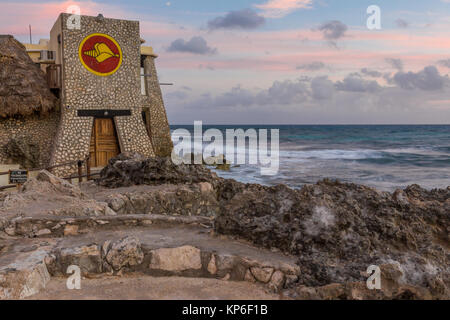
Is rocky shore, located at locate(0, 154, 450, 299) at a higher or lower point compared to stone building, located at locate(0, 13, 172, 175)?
lower

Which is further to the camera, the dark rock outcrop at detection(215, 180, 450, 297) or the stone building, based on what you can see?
the stone building

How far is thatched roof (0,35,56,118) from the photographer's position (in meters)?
14.7

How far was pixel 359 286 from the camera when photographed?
316cm

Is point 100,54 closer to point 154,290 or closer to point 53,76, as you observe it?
point 53,76

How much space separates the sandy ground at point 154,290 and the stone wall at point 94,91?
39.7 ft

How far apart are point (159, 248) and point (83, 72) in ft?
42.2

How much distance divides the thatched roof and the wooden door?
6.25 ft

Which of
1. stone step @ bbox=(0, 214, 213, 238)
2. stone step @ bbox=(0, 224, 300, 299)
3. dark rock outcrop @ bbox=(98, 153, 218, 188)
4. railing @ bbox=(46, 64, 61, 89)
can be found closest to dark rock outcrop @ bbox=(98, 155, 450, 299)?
stone step @ bbox=(0, 224, 300, 299)

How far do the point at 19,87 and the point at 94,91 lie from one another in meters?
2.74

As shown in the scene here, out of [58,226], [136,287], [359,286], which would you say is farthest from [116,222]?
[359,286]

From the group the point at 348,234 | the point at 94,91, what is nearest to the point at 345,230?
the point at 348,234

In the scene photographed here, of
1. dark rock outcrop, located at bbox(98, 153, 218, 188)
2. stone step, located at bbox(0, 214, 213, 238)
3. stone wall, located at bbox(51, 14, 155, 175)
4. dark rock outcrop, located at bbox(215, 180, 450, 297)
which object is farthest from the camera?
stone wall, located at bbox(51, 14, 155, 175)

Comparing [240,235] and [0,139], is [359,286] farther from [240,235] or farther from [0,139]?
[0,139]

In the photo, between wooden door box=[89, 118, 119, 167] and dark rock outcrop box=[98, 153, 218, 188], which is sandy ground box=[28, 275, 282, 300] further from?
wooden door box=[89, 118, 119, 167]
